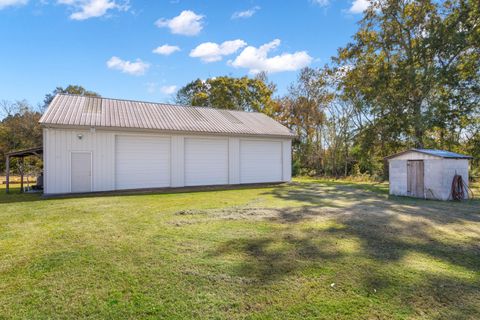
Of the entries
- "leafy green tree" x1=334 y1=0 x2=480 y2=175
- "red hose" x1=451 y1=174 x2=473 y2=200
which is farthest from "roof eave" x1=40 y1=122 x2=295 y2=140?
"red hose" x1=451 y1=174 x2=473 y2=200

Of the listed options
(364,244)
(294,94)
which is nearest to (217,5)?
(364,244)

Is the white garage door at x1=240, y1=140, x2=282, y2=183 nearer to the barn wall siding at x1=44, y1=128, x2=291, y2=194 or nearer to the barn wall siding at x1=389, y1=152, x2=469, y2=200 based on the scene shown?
the barn wall siding at x1=44, y1=128, x2=291, y2=194

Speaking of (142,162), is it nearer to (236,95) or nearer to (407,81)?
(407,81)

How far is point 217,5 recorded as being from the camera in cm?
1133

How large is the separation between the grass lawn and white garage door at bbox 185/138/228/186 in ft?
21.1

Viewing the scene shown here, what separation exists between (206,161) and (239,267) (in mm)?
9767

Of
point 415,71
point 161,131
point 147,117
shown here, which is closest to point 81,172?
point 161,131

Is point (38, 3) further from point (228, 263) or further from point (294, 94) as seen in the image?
point (294, 94)

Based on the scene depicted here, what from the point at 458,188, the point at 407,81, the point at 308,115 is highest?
the point at 407,81

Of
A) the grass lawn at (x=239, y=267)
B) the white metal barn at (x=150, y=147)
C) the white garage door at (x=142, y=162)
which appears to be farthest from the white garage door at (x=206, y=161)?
the grass lawn at (x=239, y=267)

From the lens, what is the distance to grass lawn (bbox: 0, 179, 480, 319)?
2.55 m

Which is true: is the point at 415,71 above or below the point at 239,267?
above

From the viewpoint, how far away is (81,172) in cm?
1050

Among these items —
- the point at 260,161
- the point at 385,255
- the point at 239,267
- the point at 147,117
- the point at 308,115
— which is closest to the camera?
the point at 239,267
